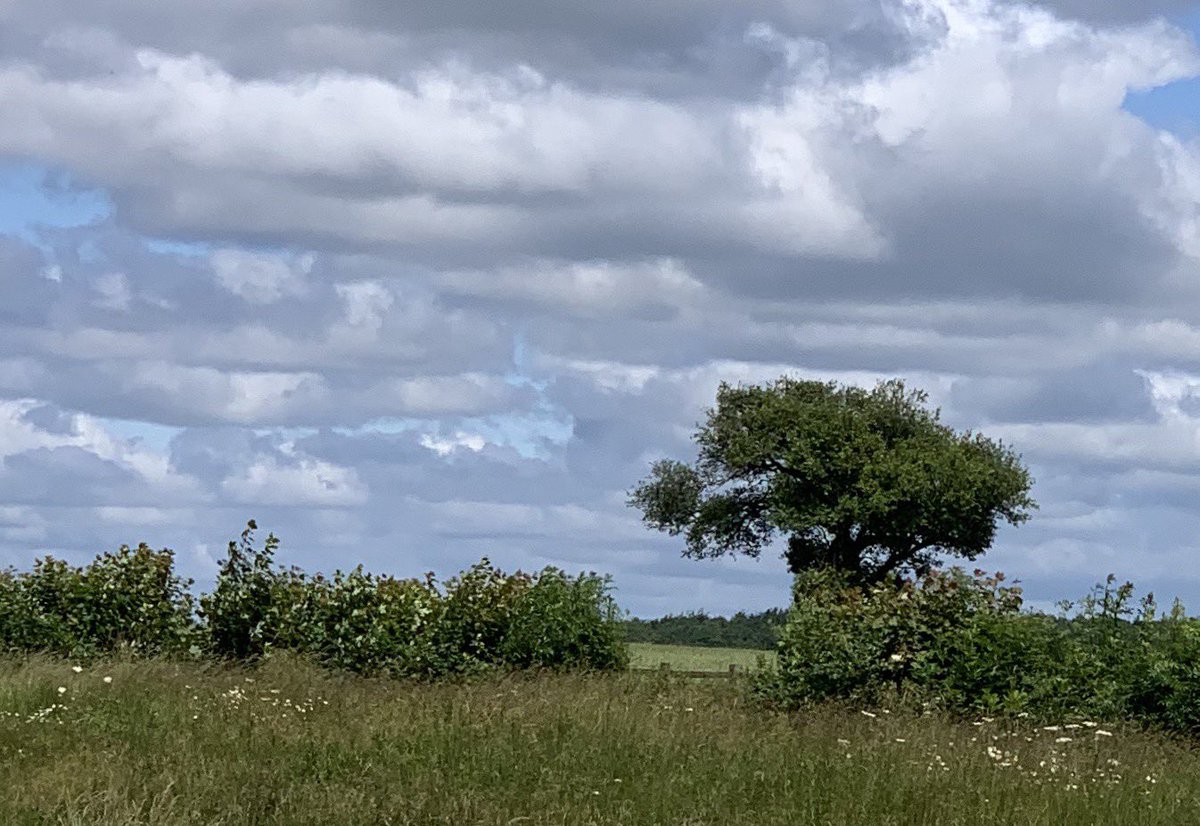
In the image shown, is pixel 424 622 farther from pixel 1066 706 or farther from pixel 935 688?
pixel 1066 706

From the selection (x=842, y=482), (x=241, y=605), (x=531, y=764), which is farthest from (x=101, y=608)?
(x=842, y=482)

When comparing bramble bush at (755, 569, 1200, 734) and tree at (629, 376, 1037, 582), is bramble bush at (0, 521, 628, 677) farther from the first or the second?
tree at (629, 376, 1037, 582)

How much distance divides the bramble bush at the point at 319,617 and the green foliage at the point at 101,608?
0.02 metres

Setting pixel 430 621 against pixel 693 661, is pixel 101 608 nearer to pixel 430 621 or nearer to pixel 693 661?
pixel 430 621

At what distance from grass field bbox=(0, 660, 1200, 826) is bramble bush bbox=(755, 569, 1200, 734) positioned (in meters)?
1.37

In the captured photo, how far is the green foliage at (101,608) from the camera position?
23109 millimetres

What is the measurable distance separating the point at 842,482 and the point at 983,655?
3258cm

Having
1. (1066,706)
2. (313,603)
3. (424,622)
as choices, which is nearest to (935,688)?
(1066,706)

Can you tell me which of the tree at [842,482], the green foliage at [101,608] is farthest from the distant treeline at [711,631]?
the green foliage at [101,608]

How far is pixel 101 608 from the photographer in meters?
23.5

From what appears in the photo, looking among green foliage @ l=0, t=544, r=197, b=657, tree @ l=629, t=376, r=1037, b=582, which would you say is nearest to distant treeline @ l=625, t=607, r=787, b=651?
Answer: tree @ l=629, t=376, r=1037, b=582

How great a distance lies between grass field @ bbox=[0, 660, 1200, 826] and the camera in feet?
35.5

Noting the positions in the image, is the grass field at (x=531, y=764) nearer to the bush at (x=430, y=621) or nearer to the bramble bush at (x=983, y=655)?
the bramble bush at (x=983, y=655)

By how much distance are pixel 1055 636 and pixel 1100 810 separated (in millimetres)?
7614
